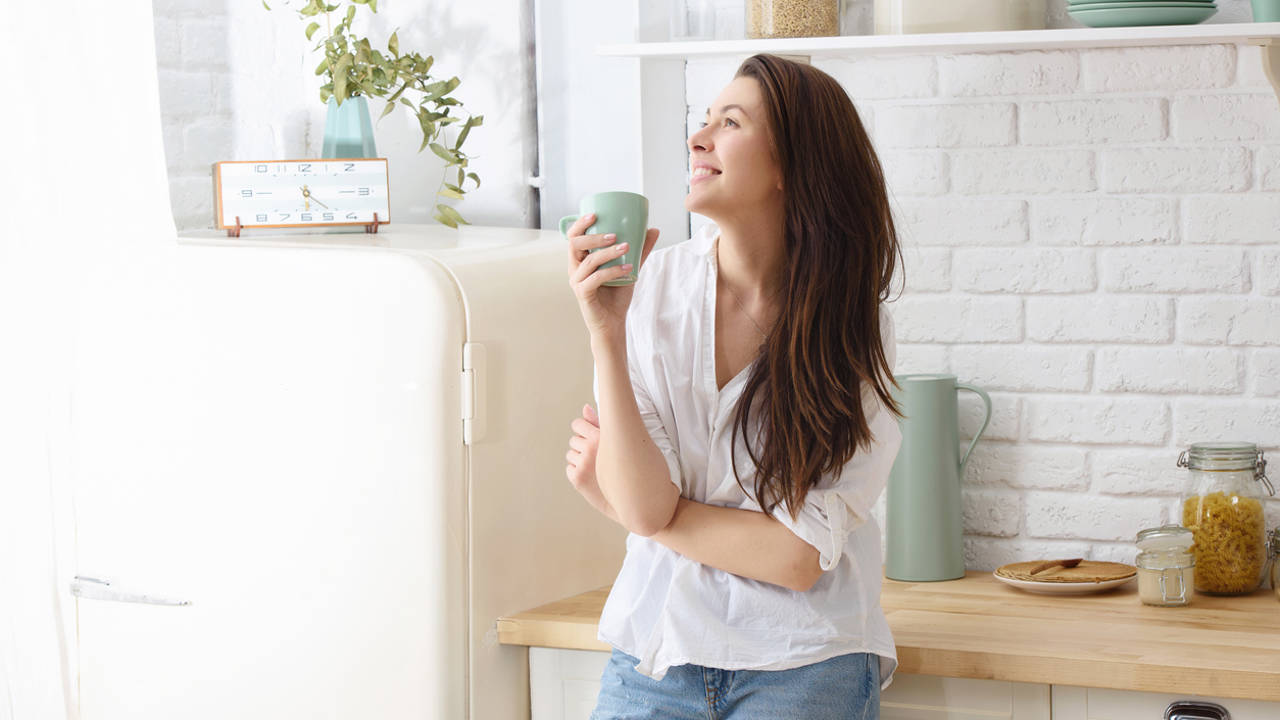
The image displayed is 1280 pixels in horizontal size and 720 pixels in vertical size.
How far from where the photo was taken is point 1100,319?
6.64 feet

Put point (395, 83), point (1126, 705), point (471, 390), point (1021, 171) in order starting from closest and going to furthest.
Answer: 1. point (1126, 705)
2. point (471, 390)
3. point (1021, 171)
4. point (395, 83)

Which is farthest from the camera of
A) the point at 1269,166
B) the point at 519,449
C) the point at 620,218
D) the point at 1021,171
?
the point at 1021,171

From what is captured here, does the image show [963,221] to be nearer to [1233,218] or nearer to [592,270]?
[1233,218]

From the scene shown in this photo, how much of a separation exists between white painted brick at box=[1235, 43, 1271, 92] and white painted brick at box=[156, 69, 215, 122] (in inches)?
75.7

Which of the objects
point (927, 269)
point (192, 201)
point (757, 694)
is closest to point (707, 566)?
point (757, 694)

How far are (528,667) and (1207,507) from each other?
1044 mm

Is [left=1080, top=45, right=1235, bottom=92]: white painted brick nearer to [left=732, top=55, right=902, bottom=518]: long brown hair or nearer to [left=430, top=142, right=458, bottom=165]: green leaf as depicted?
[left=732, top=55, right=902, bottom=518]: long brown hair

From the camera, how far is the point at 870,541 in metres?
1.54

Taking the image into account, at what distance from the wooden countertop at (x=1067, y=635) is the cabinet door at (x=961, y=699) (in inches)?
1.5

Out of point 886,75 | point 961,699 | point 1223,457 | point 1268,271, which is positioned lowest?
point 961,699

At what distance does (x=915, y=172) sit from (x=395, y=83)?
0.96 m

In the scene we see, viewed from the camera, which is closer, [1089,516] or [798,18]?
[798,18]

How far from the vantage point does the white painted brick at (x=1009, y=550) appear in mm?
2068

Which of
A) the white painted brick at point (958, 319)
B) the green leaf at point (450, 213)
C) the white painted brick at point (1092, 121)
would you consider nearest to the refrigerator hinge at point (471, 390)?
the green leaf at point (450, 213)
